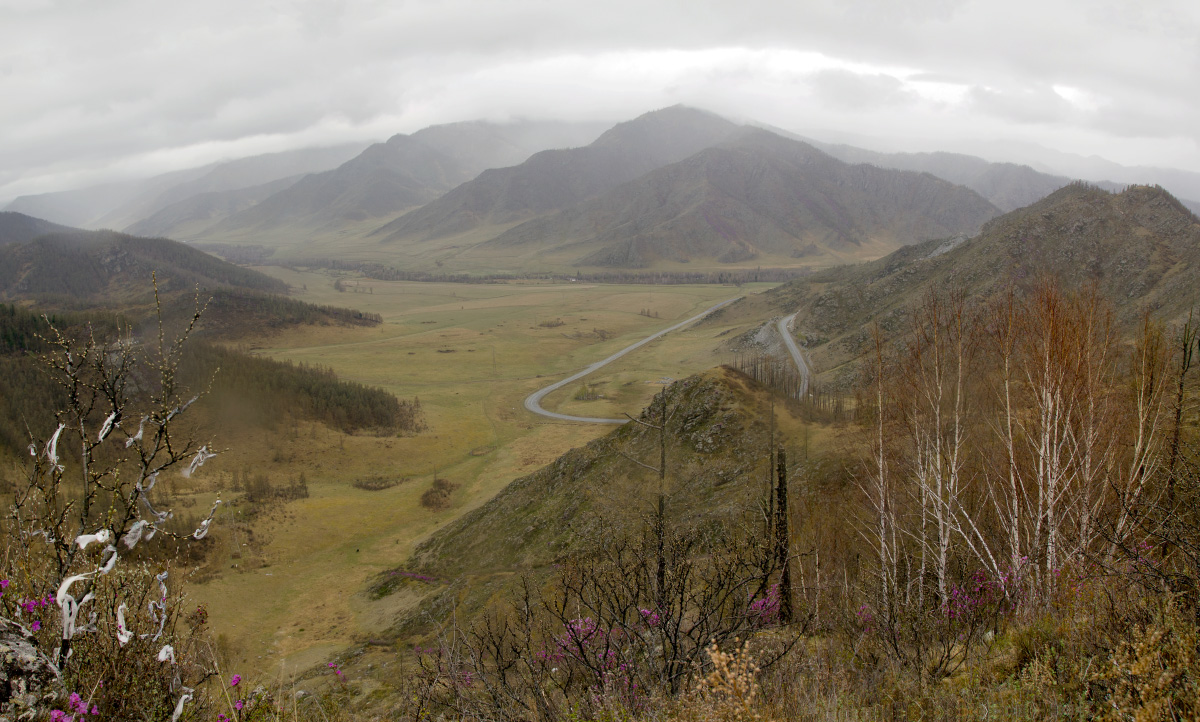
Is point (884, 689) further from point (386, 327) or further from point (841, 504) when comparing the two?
point (386, 327)

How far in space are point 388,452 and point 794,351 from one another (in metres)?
54.5

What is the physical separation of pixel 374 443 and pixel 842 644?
59963mm

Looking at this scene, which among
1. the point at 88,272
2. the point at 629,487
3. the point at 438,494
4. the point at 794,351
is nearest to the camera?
the point at 629,487

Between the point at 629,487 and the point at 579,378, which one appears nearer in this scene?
the point at 629,487

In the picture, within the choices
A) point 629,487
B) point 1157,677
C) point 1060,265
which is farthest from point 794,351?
point 1157,677

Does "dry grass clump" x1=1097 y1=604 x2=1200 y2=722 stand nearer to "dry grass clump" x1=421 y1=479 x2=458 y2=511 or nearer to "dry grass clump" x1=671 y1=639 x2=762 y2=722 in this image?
"dry grass clump" x1=671 y1=639 x2=762 y2=722

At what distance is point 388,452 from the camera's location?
204 feet

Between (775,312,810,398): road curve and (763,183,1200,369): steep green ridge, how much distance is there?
2060mm

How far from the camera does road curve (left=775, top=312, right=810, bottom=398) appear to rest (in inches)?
2629

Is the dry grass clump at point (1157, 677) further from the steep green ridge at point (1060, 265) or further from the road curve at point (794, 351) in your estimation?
the road curve at point (794, 351)

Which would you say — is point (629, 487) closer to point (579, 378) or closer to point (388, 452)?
point (388, 452)

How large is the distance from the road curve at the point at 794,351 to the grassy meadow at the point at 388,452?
10246mm

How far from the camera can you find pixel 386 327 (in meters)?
142

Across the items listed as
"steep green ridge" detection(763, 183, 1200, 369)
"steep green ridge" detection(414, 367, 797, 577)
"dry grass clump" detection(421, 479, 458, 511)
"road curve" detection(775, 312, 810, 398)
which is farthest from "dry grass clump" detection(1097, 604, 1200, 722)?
"road curve" detection(775, 312, 810, 398)
